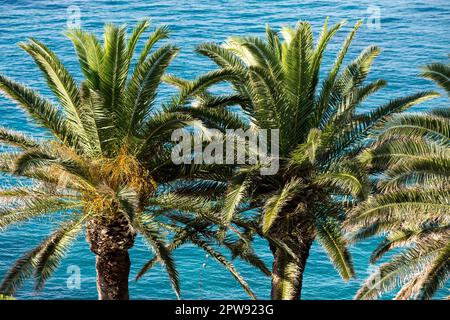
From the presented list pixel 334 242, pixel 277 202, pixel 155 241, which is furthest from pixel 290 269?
pixel 155 241

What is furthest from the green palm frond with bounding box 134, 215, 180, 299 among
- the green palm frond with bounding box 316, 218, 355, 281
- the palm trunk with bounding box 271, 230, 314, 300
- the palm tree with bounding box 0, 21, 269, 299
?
the green palm frond with bounding box 316, 218, 355, 281

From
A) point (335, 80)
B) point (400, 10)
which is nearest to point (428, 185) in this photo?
point (335, 80)

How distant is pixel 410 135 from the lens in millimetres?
16156

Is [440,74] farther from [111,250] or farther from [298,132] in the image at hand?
[111,250]

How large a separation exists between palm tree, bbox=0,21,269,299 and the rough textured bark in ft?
0.07

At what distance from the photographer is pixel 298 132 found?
18.3 metres

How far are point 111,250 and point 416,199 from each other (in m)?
5.57

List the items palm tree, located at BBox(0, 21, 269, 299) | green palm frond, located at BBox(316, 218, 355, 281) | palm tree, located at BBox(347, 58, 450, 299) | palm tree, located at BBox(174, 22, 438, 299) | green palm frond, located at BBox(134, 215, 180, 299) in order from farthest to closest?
green palm frond, located at BBox(316, 218, 355, 281)
palm tree, located at BBox(174, 22, 438, 299)
palm tree, located at BBox(0, 21, 269, 299)
green palm frond, located at BBox(134, 215, 180, 299)
palm tree, located at BBox(347, 58, 450, 299)

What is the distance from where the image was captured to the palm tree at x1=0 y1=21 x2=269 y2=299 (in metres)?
16.8

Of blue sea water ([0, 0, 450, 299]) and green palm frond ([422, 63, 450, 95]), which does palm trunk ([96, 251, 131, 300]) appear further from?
blue sea water ([0, 0, 450, 299])

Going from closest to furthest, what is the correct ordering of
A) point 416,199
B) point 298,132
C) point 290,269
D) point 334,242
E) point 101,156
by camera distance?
point 416,199 → point 101,156 → point 334,242 → point 298,132 → point 290,269

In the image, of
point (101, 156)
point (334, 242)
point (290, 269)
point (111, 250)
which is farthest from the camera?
point (290, 269)

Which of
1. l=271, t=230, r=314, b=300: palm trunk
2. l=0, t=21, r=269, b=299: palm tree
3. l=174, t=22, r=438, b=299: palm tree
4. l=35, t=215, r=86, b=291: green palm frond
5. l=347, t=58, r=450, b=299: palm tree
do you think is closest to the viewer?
l=347, t=58, r=450, b=299: palm tree

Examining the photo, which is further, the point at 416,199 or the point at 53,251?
the point at 53,251
